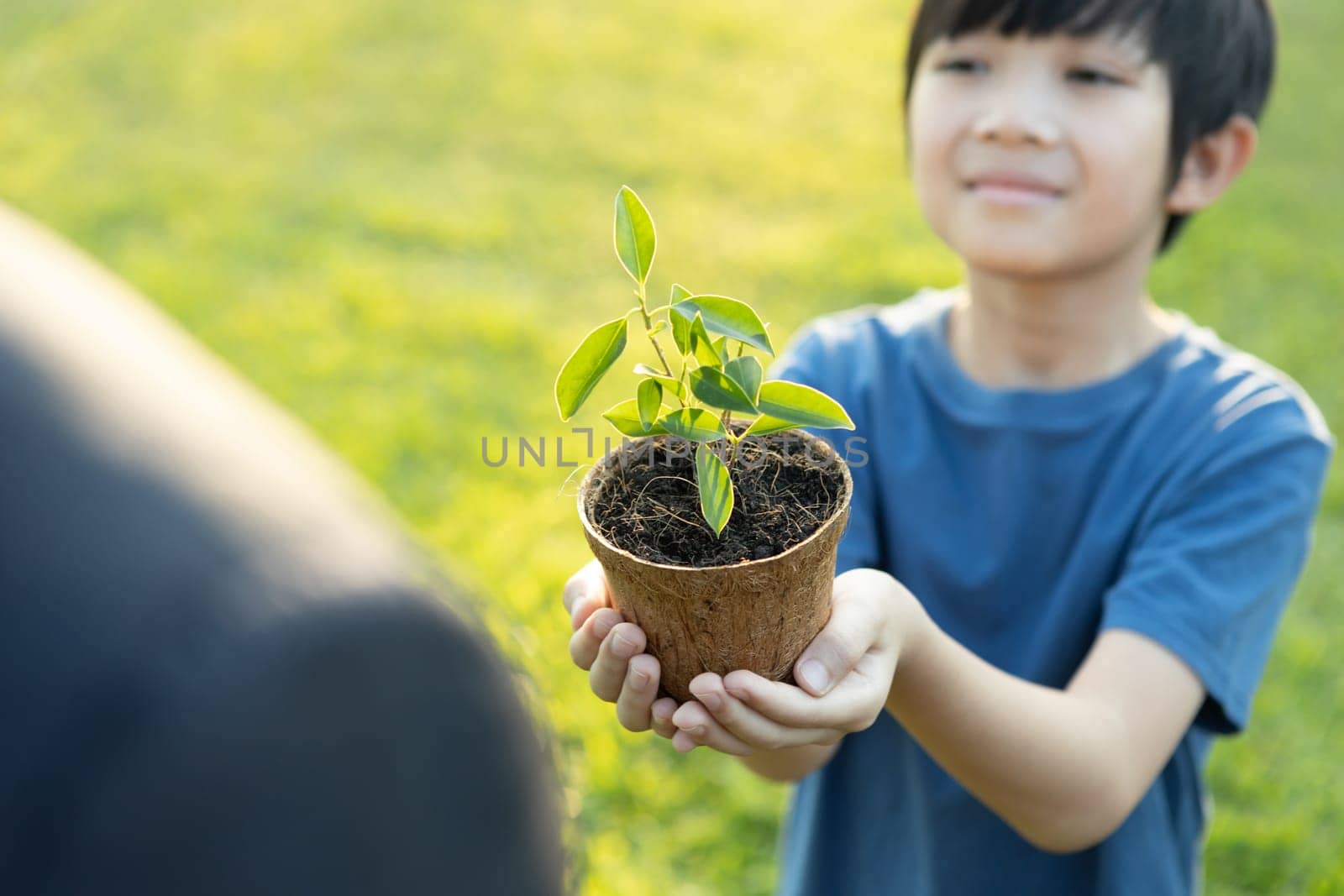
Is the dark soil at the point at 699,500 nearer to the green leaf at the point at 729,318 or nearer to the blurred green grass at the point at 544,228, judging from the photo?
the green leaf at the point at 729,318

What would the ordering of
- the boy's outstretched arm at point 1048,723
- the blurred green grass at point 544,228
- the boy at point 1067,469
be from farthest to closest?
the blurred green grass at point 544,228
the boy at point 1067,469
the boy's outstretched arm at point 1048,723

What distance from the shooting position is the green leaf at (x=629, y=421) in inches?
38.8

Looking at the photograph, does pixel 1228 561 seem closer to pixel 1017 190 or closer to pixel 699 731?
pixel 1017 190

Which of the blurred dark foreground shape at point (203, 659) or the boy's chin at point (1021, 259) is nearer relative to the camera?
the blurred dark foreground shape at point (203, 659)

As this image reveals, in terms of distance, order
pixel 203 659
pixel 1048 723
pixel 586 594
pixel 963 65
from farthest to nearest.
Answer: pixel 963 65, pixel 1048 723, pixel 586 594, pixel 203 659

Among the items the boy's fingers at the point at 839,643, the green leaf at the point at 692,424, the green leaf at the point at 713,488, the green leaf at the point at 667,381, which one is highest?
the green leaf at the point at 667,381

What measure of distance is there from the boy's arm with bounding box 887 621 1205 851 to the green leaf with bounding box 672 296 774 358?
1.16 feet

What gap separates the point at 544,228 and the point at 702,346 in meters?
3.71

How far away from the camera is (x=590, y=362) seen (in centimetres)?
99

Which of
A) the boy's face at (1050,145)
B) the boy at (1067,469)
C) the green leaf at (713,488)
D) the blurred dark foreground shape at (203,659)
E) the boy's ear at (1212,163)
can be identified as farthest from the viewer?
the boy's ear at (1212,163)

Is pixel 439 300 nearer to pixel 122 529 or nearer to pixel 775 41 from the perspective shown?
pixel 775 41

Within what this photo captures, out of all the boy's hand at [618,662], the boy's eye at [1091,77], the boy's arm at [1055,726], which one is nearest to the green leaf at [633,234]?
the boy's hand at [618,662]

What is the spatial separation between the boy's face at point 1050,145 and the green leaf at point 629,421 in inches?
27.7

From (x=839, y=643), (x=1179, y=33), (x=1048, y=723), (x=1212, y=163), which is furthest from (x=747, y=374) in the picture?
(x=1212, y=163)
